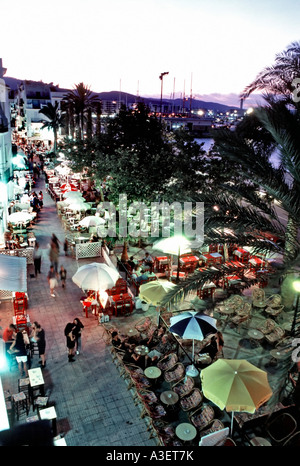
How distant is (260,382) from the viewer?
793 centimetres

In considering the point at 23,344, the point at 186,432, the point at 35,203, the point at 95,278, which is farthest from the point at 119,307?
the point at 35,203

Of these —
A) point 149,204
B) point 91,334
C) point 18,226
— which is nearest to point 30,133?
point 18,226

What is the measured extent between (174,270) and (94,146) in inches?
358

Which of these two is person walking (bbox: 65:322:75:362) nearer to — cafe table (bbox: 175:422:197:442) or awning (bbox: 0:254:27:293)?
awning (bbox: 0:254:27:293)

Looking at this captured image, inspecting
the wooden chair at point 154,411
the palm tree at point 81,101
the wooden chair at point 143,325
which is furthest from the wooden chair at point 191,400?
the palm tree at point 81,101

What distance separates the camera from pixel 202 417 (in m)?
8.36

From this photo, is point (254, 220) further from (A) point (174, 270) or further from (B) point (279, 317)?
(A) point (174, 270)

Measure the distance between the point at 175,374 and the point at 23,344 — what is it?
417cm

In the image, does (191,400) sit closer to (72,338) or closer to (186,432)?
(186,432)

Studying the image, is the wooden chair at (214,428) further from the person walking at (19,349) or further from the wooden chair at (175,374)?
the person walking at (19,349)

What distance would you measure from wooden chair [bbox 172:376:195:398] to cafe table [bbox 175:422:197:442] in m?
1.16

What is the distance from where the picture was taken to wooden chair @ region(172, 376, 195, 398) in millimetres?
9133

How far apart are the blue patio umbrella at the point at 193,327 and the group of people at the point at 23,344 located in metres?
3.60

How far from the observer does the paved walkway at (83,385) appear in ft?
27.1
